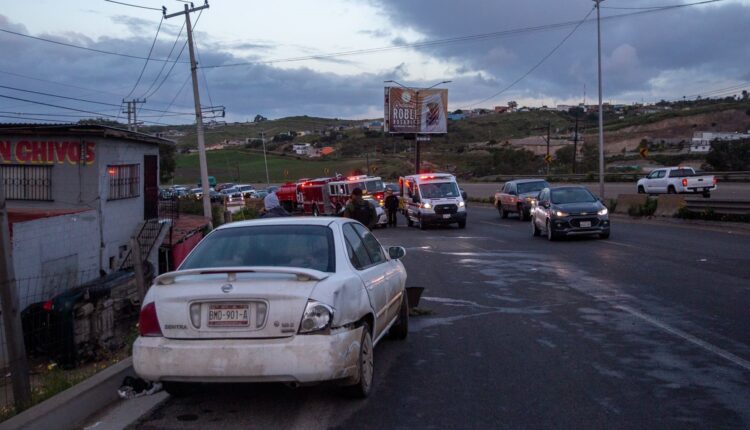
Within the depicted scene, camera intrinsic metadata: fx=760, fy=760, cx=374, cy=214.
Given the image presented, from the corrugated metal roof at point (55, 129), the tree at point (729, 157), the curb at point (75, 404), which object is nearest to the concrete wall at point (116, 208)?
the corrugated metal roof at point (55, 129)

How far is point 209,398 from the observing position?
666 centimetres

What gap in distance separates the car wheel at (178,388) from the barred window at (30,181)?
1734 centimetres

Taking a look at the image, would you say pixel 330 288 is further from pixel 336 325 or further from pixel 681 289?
pixel 681 289

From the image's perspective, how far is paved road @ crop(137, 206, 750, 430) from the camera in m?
5.96

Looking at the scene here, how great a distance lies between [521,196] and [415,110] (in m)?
30.6

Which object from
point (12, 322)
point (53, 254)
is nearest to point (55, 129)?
point (53, 254)

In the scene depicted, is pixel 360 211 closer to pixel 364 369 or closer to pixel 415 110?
pixel 364 369

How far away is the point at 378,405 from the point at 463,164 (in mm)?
100807

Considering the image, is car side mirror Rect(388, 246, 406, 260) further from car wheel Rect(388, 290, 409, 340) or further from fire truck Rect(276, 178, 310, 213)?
fire truck Rect(276, 178, 310, 213)

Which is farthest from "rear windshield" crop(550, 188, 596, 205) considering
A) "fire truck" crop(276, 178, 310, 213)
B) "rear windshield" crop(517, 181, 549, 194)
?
"fire truck" crop(276, 178, 310, 213)

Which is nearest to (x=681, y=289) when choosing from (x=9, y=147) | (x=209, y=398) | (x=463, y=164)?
(x=209, y=398)

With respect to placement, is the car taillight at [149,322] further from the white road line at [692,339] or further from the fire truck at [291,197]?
the fire truck at [291,197]

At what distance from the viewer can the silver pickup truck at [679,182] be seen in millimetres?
38906

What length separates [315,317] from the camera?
18.9 ft
